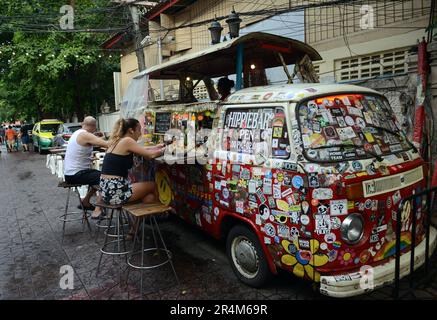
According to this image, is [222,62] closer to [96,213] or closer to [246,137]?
[246,137]

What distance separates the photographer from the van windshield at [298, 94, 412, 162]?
3289mm

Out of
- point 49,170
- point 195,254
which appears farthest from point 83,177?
point 49,170

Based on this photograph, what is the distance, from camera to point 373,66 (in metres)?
7.73

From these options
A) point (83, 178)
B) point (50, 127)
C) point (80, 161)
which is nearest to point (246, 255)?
point (83, 178)

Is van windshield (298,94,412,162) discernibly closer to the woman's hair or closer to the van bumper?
the van bumper

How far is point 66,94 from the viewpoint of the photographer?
2050 cm

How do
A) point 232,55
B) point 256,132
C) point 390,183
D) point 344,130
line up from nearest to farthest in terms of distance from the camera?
point 390,183
point 344,130
point 256,132
point 232,55

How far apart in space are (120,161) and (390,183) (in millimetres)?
3013

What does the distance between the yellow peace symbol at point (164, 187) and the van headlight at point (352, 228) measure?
3.05m

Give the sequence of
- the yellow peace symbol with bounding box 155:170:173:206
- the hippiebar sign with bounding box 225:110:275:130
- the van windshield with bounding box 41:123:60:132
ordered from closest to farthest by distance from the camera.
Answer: the hippiebar sign with bounding box 225:110:275:130 → the yellow peace symbol with bounding box 155:170:173:206 → the van windshield with bounding box 41:123:60:132

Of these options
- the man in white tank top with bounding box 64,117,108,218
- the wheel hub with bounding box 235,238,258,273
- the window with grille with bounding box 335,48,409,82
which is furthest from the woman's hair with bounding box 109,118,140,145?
the window with grille with bounding box 335,48,409,82

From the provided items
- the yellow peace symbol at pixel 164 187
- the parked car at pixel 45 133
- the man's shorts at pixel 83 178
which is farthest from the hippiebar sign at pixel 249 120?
the parked car at pixel 45 133

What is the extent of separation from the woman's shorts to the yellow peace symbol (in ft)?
3.86

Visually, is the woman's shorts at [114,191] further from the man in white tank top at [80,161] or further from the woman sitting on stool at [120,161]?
the man in white tank top at [80,161]
